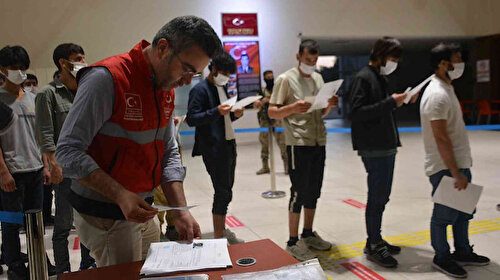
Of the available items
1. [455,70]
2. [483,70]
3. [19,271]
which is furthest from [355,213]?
[483,70]

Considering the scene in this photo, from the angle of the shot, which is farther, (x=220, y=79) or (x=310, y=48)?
(x=220, y=79)

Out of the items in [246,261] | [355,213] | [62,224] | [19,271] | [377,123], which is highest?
[377,123]

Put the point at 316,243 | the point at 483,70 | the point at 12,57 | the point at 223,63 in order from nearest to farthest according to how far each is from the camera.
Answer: the point at 12,57
the point at 223,63
the point at 316,243
the point at 483,70

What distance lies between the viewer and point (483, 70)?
14.3 m

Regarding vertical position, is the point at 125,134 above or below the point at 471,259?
above

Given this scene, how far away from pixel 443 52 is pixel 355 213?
226 cm

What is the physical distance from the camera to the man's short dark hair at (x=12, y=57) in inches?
121

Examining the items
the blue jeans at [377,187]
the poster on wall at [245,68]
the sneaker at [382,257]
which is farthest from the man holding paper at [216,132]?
the poster on wall at [245,68]

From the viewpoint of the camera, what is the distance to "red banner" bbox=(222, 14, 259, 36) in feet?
35.9

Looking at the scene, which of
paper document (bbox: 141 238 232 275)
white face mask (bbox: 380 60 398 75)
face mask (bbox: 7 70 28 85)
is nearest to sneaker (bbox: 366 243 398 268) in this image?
white face mask (bbox: 380 60 398 75)

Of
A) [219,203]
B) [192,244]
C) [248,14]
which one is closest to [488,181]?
[219,203]

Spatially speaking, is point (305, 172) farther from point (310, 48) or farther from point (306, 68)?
point (310, 48)

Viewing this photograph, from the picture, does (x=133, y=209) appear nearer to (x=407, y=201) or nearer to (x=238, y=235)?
(x=238, y=235)

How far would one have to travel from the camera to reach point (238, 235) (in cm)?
405
